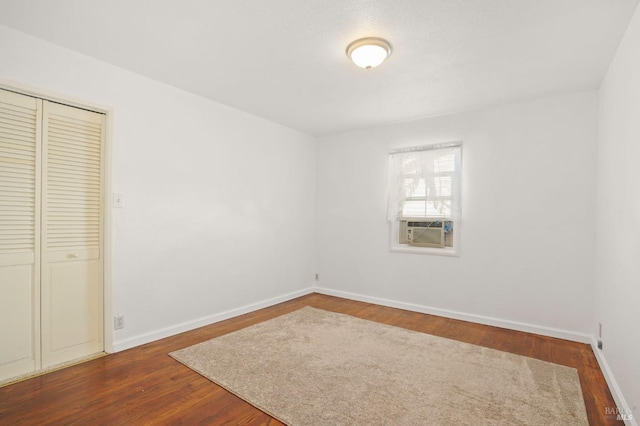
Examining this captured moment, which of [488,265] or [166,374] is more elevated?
[488,265]

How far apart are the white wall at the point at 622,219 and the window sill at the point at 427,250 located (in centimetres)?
145

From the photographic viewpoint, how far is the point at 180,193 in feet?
11.3

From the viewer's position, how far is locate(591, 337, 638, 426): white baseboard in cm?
191

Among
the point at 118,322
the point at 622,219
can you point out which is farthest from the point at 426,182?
the point at 118,322

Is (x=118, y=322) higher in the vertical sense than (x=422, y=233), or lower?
lower

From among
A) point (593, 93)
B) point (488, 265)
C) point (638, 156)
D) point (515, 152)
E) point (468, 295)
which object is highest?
point (593, 93)

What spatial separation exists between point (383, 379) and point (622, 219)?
207 cm

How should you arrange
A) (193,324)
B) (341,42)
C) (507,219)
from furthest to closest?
(507,219), (193,324), (341,42)

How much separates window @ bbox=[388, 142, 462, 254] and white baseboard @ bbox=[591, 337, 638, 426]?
1.67m

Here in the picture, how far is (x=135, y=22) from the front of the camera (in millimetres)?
2223

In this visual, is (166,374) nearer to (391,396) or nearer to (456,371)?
(391,396)

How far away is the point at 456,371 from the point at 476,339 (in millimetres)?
895

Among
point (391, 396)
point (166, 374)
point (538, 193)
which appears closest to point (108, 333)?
point (166, 374)

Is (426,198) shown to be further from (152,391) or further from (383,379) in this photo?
(152,391)
